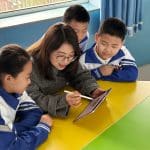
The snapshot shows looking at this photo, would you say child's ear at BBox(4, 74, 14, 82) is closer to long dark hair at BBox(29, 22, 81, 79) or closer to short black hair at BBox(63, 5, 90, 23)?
long dark hair at BBox(29, 22, 81, 79)

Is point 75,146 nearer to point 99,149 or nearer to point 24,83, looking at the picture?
point 99,149

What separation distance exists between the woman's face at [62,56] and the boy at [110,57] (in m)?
0.30

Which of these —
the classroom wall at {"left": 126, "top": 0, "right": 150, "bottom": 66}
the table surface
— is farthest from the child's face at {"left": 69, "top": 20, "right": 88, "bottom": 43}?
the classroom wall at {"left": 126, "top": 0, "right": 150, "bottom": 66}

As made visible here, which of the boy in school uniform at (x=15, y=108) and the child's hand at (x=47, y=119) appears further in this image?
the child's hand at (x=47, y=119)

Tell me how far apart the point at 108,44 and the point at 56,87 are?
1.23 feet

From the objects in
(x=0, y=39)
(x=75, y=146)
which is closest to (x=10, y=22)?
(x=0, y=39)

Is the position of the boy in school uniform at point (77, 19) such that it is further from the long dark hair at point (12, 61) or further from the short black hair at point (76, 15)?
the long dark hair at point (12, 61)

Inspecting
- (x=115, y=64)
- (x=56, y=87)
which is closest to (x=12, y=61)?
(x=56, y=87)

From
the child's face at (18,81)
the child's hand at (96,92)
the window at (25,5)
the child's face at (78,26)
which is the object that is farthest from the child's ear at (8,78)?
the window at (25,5)

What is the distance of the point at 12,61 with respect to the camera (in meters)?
1.18

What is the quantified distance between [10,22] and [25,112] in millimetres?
1222

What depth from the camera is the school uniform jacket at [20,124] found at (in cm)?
110

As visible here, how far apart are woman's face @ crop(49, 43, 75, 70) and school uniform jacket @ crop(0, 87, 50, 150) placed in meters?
0.22

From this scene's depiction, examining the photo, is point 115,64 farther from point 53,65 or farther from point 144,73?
point 144,73
